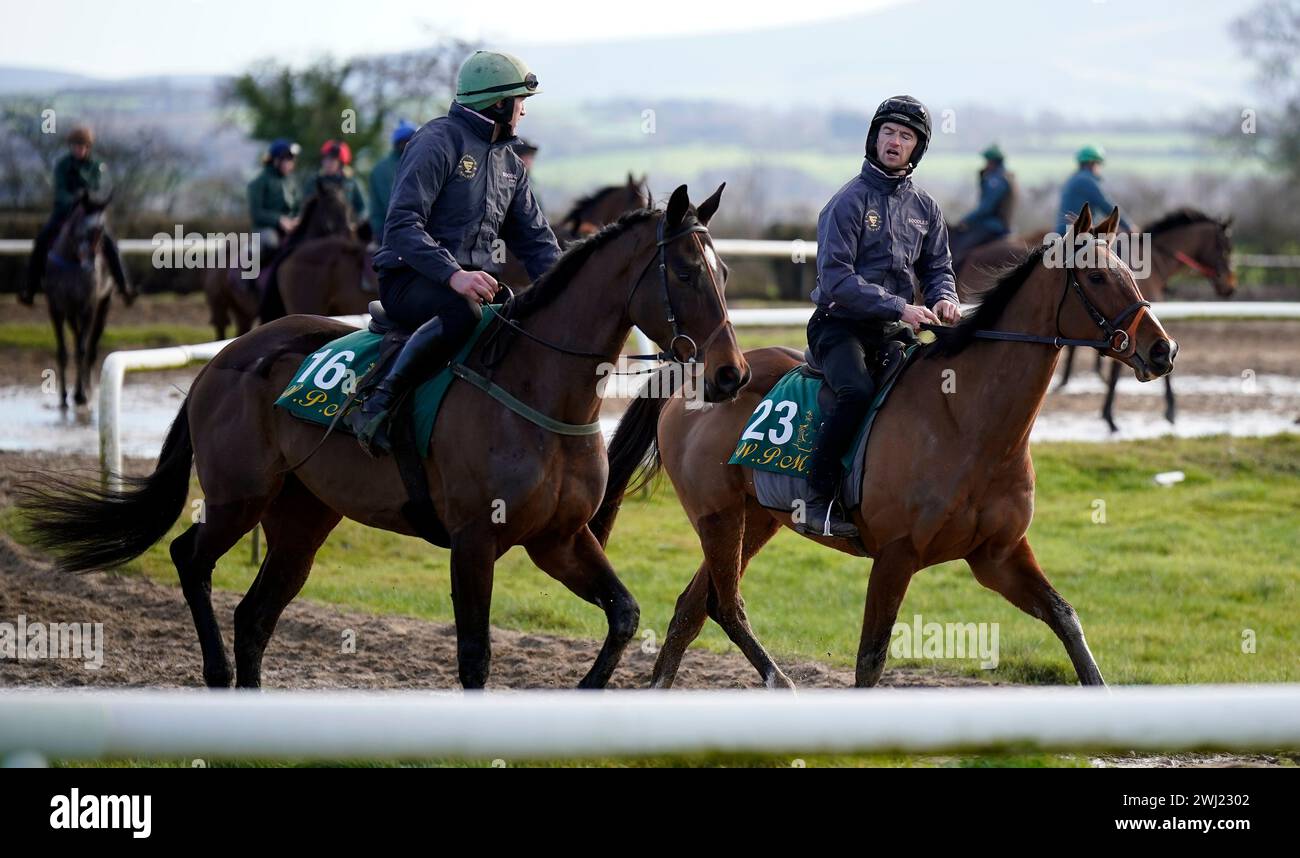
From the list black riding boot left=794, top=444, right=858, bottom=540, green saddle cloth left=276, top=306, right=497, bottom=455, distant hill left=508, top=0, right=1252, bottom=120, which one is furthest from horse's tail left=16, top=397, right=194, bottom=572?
distant hill left=508, top=0, right=1252, bottom=120

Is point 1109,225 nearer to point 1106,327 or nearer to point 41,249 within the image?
point 1106,327

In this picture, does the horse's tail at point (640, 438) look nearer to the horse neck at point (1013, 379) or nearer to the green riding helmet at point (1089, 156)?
the horse neck at point (1013, 379)

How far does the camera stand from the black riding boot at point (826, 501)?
19.7 ft

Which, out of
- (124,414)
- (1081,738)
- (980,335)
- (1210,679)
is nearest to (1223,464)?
(1210,679)

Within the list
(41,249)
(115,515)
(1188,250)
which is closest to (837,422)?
(115,515)

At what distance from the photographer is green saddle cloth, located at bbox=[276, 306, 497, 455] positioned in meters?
5.72

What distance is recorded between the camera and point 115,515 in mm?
6539

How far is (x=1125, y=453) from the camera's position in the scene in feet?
41.1

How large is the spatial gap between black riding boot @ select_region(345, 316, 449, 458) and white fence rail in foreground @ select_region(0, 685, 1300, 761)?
3324 mm

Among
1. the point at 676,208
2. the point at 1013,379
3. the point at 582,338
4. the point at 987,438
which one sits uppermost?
the point at 676,208

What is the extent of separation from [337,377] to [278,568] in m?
0.88

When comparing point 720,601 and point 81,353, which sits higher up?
point 720,601
